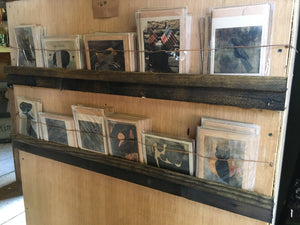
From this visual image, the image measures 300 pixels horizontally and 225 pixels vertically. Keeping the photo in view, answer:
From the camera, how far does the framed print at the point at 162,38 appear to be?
754mm

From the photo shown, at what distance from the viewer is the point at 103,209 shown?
3.74ft

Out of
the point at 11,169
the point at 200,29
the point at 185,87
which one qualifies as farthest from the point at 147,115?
the point at 11,169

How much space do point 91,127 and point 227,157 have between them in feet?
1.73

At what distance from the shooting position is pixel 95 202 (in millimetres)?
1157

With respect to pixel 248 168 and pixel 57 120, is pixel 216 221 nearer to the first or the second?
pixel 248 168

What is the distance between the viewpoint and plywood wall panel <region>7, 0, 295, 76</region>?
66 cm

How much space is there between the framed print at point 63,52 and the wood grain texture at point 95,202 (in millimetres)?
474

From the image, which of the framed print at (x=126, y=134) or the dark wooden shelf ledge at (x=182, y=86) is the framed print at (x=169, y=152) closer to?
the framed print at (x=126, y=134)

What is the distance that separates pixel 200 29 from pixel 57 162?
35.3 inches

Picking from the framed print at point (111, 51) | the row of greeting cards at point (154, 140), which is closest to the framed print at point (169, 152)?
the row of greeting cards at point (154, 140)

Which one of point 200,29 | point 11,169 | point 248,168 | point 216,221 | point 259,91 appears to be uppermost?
point 200,29

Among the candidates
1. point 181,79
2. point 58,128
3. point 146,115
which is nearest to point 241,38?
point 181,79

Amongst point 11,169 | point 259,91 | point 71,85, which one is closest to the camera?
point 259,91

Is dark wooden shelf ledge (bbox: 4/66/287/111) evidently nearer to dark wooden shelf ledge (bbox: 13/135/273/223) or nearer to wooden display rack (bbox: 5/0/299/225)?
wooden display rack (bbox: 5/0/299/225)
